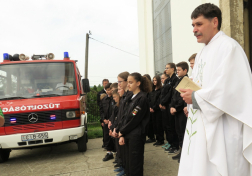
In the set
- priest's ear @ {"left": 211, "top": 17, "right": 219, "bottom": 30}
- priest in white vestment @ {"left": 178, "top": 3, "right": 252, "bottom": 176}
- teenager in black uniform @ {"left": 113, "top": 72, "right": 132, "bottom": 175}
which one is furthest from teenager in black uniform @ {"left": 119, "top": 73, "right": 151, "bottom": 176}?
priest's ear @ {"left": 211, "top": 17, "right": 219, "bottom": 30}

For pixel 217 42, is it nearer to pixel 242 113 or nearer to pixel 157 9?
pixel 242 113

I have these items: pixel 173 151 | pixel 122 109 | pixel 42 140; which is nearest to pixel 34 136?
pixel 42 140

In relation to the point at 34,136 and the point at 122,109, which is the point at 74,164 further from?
the point at 122,109

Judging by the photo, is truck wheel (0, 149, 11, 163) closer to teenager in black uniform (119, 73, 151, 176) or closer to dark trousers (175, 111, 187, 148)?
teenager in black uniform (119, 73, 151, 176)

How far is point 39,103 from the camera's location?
4.90 metres

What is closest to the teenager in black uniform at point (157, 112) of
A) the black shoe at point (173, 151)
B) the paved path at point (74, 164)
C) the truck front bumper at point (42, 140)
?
the paved path at point (74, 164)

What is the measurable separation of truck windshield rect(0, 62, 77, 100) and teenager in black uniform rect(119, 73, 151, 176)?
2.68 meters

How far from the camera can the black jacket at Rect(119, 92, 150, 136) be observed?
3.09m

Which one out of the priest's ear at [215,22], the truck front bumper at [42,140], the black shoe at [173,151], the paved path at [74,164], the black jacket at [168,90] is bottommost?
the paved path at [74,164]

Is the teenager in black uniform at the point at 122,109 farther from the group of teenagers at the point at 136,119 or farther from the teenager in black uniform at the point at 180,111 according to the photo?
the teenager in black uniform at the point at 180,111

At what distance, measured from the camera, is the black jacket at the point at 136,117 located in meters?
3.09

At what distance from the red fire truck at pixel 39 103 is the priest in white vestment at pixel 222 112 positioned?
12.3ft

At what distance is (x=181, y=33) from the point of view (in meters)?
6.73

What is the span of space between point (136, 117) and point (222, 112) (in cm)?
157
